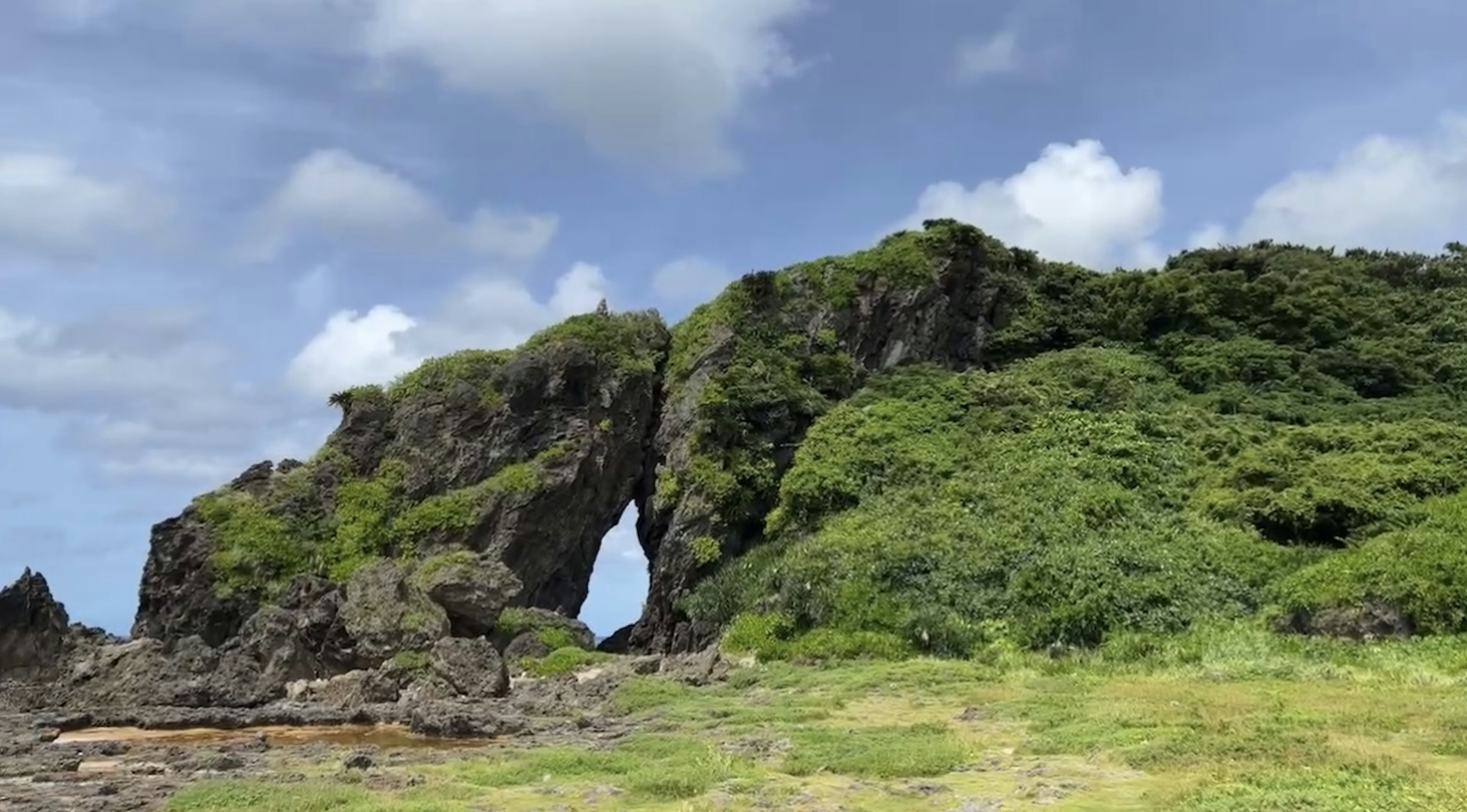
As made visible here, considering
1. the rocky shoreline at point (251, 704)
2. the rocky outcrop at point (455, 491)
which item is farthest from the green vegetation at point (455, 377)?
the rocky shoreline at point (251, 704)

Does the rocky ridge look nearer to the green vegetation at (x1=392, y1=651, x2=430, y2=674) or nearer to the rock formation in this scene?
the rock formation

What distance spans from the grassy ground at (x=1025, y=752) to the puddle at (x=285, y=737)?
3.32m

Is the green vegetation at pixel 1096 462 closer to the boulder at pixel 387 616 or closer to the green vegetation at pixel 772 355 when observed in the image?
the green vegetation at pixel 772 355

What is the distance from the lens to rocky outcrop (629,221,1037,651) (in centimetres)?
3825

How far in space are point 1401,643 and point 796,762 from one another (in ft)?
51.3

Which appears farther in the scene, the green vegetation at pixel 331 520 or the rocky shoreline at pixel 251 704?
the green vegetation at pixel 331 520

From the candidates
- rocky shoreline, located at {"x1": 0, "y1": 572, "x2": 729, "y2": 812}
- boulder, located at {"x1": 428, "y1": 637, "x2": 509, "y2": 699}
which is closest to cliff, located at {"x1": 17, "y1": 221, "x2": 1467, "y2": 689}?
rocky shoreline, located at {"x1": 0, "y1": 572, "x2": 729, "y2": 812}

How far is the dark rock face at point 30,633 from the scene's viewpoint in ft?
105

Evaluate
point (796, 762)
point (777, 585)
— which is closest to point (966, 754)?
point (796, 762)

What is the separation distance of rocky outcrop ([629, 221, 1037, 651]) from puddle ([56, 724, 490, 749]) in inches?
561

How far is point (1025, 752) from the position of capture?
15.4 m

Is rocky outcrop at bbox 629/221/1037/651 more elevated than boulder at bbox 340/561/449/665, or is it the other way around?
rocky outcrop at bbox 629/221/1037/651

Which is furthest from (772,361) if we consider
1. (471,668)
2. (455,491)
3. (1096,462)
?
(471,668)

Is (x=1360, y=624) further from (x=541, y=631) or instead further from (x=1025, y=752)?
(x=541, y=631)
